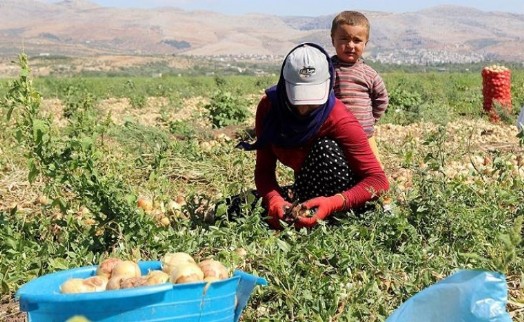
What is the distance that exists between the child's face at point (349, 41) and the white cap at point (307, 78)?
2.56 feet

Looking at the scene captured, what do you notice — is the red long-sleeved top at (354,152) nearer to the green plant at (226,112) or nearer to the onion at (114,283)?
the onion at (114,283)

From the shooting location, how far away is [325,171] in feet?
11.7

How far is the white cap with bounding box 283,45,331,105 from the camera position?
10.7 ft

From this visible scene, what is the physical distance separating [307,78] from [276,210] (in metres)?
0.58

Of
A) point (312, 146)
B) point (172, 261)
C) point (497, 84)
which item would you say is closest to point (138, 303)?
point (172, 261)

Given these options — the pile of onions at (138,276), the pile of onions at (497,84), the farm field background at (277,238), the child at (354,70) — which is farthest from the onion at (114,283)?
the pile of onions at (497,84)

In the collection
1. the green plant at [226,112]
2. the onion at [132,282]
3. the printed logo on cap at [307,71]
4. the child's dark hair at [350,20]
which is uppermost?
the child's dark hair at [350,20]

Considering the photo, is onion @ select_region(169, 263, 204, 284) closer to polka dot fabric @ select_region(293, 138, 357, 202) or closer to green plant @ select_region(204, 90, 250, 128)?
polka dot fabric @ select_region(293, 138, 357, 202)

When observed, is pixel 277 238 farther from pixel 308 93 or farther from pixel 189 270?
pixel 189 270

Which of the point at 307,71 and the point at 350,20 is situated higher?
the point at 350,20

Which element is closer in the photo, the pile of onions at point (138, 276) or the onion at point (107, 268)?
the pile of onions at point (138, 276)

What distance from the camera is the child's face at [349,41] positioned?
13.3 feet

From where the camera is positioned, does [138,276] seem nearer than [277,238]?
Yes

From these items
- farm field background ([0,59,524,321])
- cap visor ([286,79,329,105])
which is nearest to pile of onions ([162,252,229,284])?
farm field background ([0,59,524,321])
